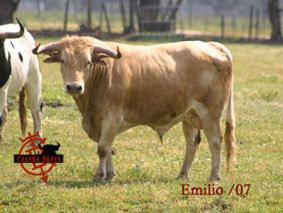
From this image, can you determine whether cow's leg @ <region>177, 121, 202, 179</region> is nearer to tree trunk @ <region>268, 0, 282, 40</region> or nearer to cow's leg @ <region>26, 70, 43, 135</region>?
cow's leg @ <region>26, 70, 43, 135</region>

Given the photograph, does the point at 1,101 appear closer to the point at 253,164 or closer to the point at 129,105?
the point at 129,105

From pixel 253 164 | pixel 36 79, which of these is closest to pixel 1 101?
pixel 36 79

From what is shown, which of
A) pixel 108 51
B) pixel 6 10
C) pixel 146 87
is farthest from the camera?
pixel 6 10

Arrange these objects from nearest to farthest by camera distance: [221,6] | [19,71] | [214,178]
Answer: [214,178] → [19,71] → [221,6]

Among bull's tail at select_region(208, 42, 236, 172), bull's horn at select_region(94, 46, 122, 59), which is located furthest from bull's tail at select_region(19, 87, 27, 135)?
bull's tail at select_region(208, 42, 236, 172)

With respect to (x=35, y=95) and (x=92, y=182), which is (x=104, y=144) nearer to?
(x=92, y=182)

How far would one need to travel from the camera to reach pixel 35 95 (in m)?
13.4

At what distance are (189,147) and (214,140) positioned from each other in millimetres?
460

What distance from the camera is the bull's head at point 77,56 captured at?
9.59 metres

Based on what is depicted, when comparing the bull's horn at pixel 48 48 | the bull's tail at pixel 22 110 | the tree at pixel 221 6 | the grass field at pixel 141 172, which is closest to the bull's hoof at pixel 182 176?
the grass field at pixel 141 172

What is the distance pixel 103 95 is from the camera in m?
10.0

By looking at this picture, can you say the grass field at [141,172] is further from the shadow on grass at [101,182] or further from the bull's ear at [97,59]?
the bull's ear at [97,59]

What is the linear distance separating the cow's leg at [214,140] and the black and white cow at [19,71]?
2.91m

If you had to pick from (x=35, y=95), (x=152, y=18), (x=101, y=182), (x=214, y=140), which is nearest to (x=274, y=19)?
(x=152, y=18)
